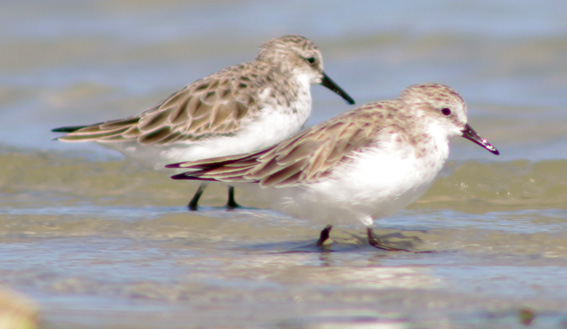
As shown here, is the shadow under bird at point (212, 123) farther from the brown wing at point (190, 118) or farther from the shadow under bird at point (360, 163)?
the shadow under bird at point (360, 163)

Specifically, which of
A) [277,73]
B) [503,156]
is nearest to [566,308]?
[277,73]

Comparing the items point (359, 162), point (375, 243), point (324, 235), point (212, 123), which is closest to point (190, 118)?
point (212, 123)

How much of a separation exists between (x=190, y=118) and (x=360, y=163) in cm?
260

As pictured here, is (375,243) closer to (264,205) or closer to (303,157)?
(303,157)

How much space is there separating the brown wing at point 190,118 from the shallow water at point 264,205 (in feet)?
2.44

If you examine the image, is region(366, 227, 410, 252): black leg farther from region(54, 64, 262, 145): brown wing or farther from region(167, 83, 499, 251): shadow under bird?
region(54, 64, 262, 145): brown wing

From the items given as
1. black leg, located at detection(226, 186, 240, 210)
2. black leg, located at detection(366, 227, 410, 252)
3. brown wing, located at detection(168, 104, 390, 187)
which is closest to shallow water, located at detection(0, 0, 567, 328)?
black leg, located at detection(366, 227, 410, 252)

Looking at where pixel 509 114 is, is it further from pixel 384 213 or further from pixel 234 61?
pixel 384 213

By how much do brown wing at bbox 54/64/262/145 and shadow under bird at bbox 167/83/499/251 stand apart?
1.50 m

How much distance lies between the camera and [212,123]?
27.4ft

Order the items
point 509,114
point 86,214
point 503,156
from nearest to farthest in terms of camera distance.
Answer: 1. point 86,214
2. point 503,156
3. point 509,114

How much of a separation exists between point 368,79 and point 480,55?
196 centimetres

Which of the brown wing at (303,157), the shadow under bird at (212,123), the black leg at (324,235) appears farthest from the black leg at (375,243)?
the shadow under bird at (212,123)

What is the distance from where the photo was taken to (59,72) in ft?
49.0
